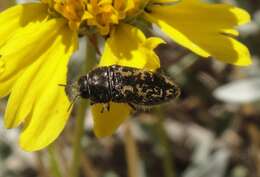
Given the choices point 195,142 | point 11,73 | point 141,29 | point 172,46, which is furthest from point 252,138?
point 11,73

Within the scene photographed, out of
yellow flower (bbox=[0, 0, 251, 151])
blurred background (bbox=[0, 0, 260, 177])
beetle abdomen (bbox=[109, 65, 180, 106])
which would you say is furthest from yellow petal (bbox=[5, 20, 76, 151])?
blurred background (bbox=[0, 0, 260, 177])

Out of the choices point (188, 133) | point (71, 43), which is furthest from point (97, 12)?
point (188, 133)

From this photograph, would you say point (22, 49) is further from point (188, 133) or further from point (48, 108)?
point (188, 133)

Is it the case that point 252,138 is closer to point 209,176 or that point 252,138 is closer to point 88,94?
point 209,176

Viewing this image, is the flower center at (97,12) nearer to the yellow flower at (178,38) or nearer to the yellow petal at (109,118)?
the yellow flower at (178,38)

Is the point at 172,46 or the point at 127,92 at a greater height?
the point at 127,92

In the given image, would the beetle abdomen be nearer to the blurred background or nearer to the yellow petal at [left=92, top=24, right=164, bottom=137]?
the yellow petal at [left=92, top=24, right=164, bottom=137]

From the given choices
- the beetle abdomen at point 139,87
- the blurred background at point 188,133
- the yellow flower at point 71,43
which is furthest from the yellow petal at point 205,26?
the blurred background at point 188,133
